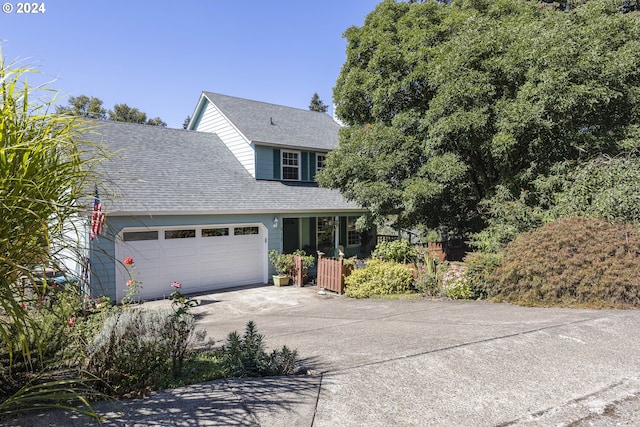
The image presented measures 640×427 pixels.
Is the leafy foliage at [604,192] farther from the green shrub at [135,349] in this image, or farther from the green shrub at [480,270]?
the green shrub at [135,349]

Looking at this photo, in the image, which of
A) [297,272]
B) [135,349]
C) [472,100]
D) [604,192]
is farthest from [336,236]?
[135,349]

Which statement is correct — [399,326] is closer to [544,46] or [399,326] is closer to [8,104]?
[8,104]

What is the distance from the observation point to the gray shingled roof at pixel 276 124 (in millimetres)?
16094

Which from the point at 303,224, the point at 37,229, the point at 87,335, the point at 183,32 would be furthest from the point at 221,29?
the point at 37,229

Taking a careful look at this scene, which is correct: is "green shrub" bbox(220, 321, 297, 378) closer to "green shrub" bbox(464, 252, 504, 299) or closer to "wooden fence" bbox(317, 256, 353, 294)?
"green shrub" bbox(464, 252, 504, 299)

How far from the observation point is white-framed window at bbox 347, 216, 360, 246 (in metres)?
17.9

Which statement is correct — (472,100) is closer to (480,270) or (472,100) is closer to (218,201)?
(480,270)

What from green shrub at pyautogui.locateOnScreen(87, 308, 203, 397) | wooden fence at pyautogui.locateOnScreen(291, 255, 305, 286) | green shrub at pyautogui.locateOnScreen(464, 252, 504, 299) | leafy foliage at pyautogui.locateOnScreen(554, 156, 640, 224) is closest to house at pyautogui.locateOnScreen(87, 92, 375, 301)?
wooden fence at pyautogui.locateOnScreen(291, 255, 305, 286)

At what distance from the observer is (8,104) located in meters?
2.15

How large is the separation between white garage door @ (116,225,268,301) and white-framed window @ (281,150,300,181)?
3.51 meters

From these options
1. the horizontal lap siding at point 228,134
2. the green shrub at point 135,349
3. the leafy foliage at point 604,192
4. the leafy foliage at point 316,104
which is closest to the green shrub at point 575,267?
the leafy foliage at point 604,192

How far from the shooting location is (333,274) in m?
12.0

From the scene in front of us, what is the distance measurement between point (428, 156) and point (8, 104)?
10722mm

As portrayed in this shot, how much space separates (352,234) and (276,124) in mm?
6524
